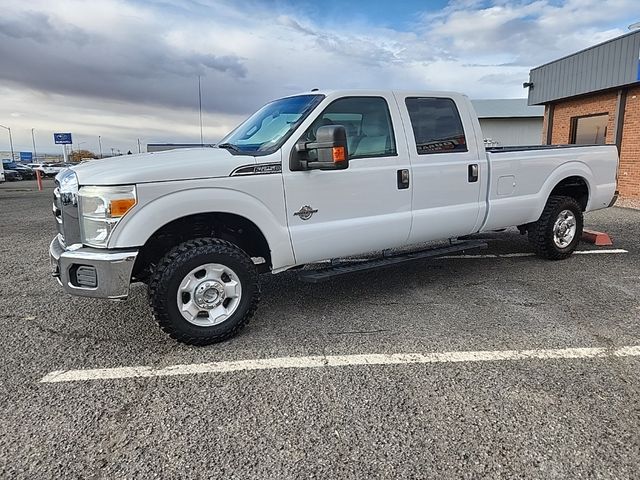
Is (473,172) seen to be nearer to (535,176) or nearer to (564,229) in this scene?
(535,176)

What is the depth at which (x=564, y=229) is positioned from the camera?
616cm

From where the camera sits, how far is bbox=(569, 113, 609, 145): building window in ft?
49.7

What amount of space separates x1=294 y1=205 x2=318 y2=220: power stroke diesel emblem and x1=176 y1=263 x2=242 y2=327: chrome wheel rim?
2.43ft

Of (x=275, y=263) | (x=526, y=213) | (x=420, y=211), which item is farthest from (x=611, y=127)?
(x=275, y=263)

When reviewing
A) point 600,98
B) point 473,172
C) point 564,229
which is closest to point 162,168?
point 473,172

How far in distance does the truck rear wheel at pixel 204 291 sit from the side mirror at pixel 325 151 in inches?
35.3

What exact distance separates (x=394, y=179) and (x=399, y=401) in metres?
2.16

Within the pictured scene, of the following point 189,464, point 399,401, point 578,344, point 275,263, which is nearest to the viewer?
point 189,464

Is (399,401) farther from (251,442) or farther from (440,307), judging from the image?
(440,307)

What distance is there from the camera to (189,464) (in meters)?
2.34

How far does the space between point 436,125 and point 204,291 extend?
2.85m

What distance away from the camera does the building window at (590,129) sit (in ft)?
49.7

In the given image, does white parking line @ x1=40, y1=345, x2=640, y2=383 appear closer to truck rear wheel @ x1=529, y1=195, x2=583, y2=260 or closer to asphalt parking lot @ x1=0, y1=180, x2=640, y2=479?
asphalt parking lot @ x1=0, y1=180, x2=640, y2=479

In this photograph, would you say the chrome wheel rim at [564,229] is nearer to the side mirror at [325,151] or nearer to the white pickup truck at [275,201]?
the white pickup truck at [275,201]
